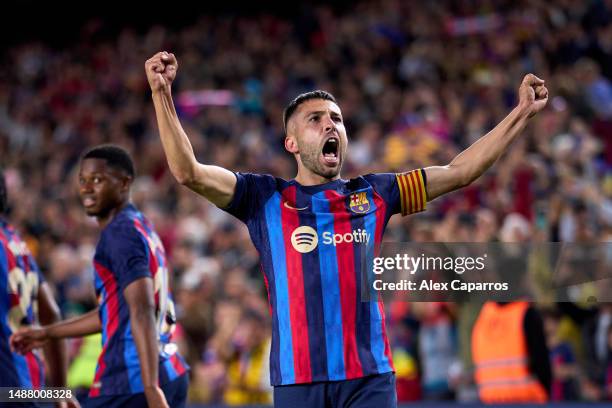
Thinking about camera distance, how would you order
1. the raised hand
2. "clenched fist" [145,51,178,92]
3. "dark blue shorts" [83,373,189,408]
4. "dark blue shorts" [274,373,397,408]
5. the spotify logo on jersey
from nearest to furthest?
"clenched fist" [145,51,178,92]
"dark blue shorts" [274,373,397,408]
the spotify logo on jersey
"dark blue shorts" [83,373,189,408]
the raised hand

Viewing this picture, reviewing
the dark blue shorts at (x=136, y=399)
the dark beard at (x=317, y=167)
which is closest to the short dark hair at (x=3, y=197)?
the dark blue shorts at (x=136, y=399)

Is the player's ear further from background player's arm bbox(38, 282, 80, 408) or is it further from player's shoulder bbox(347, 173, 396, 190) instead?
player's shoulder bbox(347, 173, 396, 190)

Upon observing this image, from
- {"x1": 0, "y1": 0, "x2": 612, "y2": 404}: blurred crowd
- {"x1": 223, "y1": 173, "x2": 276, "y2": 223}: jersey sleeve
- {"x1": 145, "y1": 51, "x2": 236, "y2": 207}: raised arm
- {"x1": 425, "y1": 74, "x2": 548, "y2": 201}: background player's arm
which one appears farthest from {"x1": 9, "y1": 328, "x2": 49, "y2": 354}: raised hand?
{"x1": 0, "y1": 0, "x2": 612, "y2": 404}: blurred crowd

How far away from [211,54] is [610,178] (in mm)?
8594

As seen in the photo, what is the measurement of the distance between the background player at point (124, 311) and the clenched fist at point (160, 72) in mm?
1268

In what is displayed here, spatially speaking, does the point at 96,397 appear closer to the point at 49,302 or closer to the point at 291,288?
the point at 49,302

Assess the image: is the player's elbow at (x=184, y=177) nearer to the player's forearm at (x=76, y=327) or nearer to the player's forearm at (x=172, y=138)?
the player's forearm at (x=172, y=138)

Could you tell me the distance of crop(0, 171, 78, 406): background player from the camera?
5137 millimetres

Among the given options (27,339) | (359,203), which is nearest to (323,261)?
(359,203)

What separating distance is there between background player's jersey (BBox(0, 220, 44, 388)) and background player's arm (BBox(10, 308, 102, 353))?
7 cm

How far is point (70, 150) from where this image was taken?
15656 millimetres

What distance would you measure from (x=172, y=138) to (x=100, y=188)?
1451 millimetres

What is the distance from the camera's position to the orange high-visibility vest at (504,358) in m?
7.81

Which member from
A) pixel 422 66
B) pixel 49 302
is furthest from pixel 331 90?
pixel 49 302
